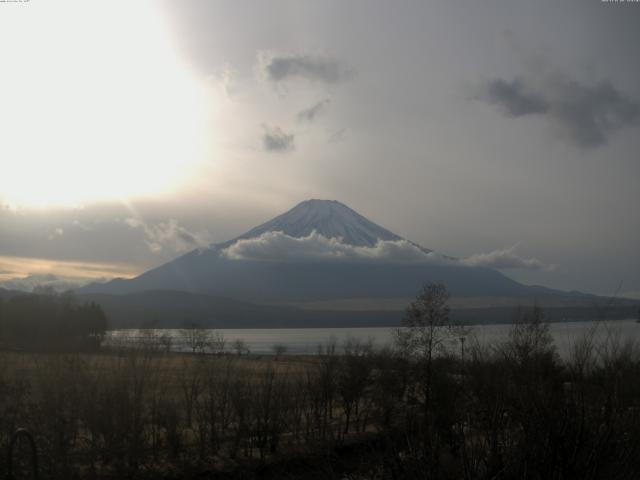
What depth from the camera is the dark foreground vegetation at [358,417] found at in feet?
18.9

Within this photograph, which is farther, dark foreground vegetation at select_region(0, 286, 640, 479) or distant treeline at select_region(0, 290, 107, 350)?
distant treeline at select_region(0, 290, 107, 350)

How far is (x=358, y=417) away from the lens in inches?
1142

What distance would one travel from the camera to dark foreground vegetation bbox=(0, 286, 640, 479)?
18.9 feet

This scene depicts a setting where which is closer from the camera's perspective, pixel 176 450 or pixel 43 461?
pixel 43 461

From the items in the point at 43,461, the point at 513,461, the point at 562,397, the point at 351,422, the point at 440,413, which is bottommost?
the point at 351,422

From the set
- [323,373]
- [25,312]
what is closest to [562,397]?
[323,373]

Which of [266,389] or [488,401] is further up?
[488,401]

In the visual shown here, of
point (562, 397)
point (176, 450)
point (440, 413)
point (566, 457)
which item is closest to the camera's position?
point (566, 457)

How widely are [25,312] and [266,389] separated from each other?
4575cm

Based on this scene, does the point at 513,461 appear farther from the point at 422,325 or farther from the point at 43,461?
the point at 422,325

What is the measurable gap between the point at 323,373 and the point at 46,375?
50.4 ft

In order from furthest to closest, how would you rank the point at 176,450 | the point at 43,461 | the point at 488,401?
the point at 176,450, the point at 43,461, the point at 488,401

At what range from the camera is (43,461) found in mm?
14383

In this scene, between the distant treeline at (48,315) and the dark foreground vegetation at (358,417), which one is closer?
the dark foreground vegetation at (358,417)
